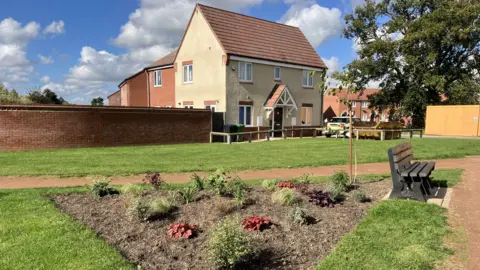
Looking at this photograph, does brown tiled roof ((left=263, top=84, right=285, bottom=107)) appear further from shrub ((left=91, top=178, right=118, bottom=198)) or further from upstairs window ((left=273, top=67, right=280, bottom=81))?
shrub ((left=91, top=178, right=118, bottom=198))

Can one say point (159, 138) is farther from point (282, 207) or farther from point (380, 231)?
point (380, 231)

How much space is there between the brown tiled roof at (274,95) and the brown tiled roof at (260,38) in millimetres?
2057

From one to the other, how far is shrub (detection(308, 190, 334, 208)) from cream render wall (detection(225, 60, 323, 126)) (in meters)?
18.3

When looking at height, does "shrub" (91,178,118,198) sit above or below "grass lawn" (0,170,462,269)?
above

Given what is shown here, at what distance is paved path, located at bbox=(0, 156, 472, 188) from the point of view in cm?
916

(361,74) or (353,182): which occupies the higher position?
(361,74)

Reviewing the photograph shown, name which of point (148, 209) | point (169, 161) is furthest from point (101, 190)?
point (169, 161)

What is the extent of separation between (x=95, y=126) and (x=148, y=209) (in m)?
14.3

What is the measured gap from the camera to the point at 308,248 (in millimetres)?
4516

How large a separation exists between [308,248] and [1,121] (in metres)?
16.8

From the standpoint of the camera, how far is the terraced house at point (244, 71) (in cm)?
2478

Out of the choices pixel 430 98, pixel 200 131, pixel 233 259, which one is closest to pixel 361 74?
pixel 430 98

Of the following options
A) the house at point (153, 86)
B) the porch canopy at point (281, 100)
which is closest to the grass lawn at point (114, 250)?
the porch canopy at point (281, 100)

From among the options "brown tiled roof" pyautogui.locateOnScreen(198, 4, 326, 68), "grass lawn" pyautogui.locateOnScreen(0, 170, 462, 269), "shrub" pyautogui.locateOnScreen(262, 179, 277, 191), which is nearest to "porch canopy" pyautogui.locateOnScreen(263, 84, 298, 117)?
"brown tiled roof" pyautogui.locateOnScreen(198, 4, 326, 68)
